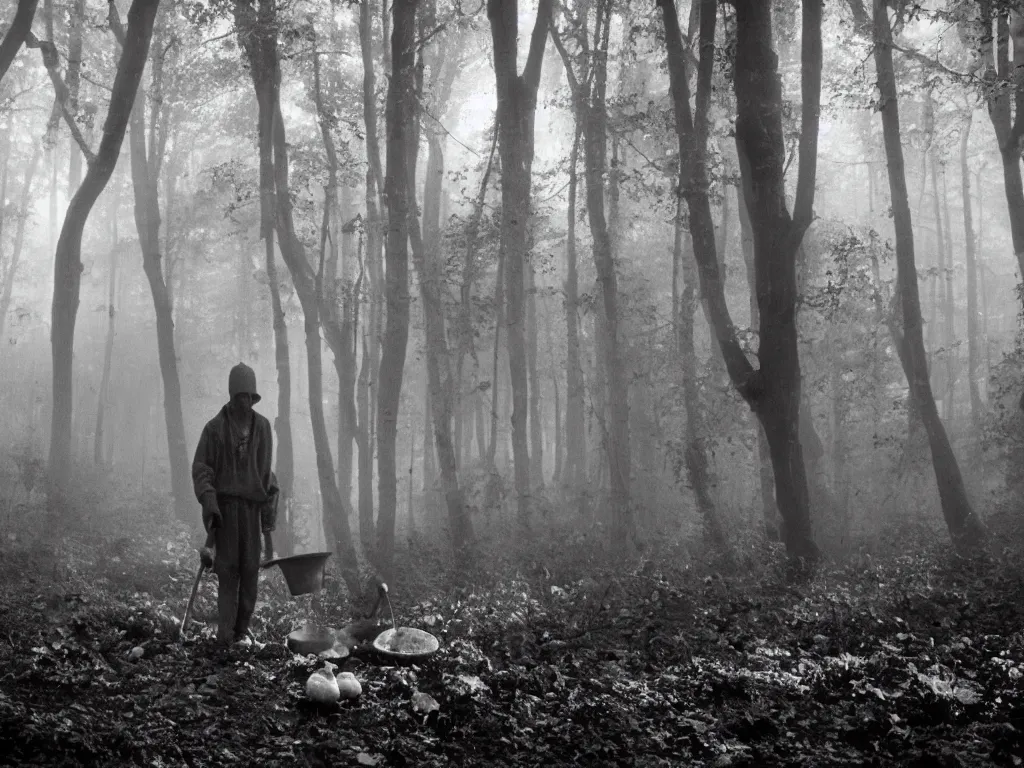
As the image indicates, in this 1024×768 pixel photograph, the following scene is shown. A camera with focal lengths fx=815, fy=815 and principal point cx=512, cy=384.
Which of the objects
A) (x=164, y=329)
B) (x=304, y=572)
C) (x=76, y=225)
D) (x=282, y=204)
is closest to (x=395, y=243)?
(x=282, y=204)

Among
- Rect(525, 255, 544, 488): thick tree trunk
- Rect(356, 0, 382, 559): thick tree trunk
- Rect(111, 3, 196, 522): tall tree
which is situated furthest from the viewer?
Rect(525, 255, 544, 488): thick tree trunk

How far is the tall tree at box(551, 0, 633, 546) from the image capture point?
14922 millimetres

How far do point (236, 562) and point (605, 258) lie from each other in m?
9.89

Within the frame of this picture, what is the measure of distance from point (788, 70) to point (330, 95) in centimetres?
1245

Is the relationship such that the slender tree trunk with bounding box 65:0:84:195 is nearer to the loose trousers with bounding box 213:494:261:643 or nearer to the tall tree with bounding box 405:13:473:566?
the tall tree with bounding box 405:13:473:566

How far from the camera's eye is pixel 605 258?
1532 cm

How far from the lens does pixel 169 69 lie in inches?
874

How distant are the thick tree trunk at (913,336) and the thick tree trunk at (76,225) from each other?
12.6 m

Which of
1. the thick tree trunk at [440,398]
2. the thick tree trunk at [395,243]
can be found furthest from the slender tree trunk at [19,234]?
the thick tree trunk at [395,243]

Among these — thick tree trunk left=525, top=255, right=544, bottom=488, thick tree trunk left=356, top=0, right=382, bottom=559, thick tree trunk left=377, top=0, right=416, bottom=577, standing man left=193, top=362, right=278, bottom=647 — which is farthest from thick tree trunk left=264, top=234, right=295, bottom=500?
standing man left=193, top=362, right=278, bottom=647

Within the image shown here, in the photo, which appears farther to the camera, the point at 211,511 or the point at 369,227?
the point at 369,227

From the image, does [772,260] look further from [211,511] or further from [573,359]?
[573,359]

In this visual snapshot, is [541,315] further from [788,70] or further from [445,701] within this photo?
[445,701]

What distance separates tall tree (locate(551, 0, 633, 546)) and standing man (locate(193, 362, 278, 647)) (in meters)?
8.37
